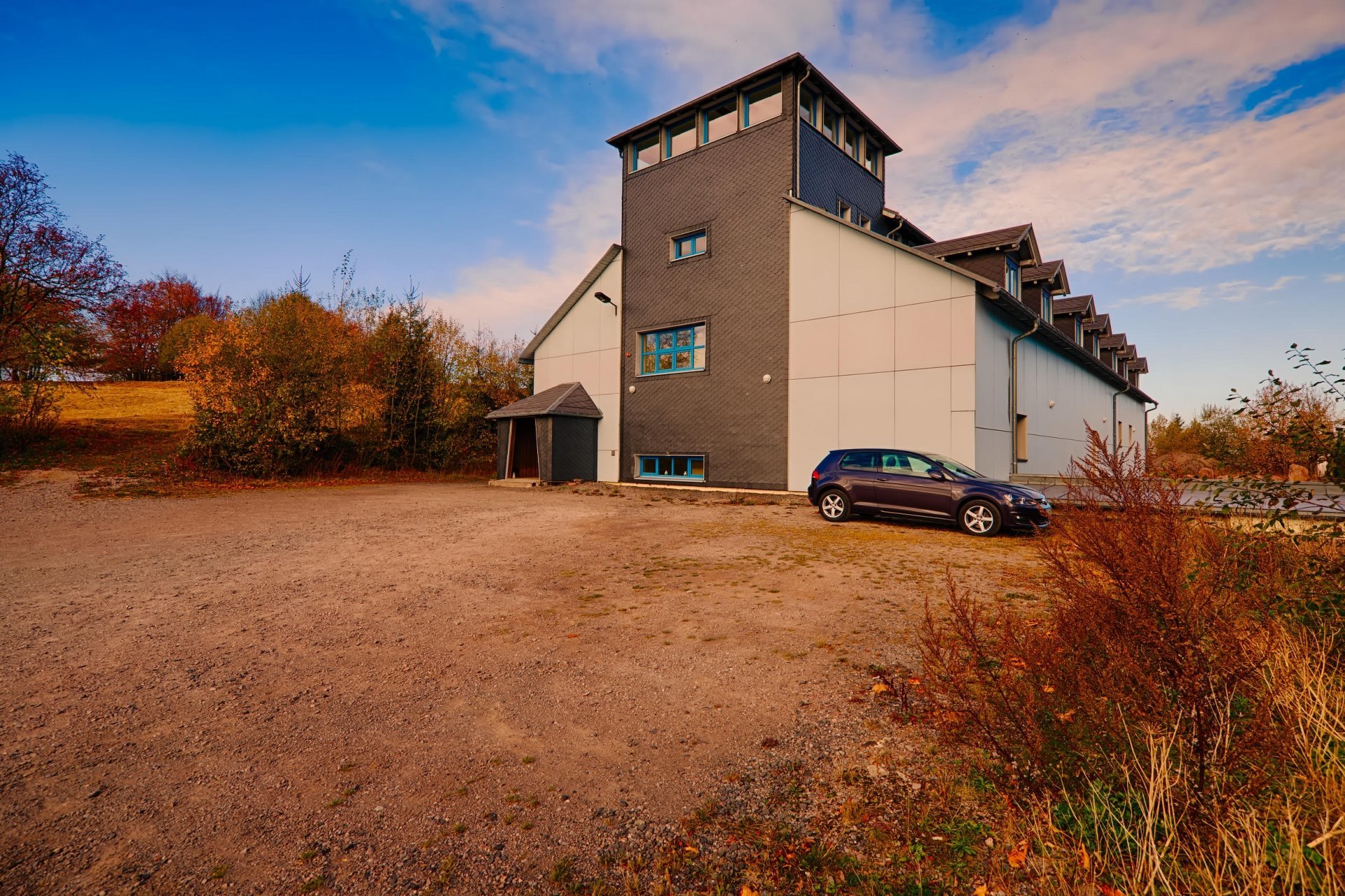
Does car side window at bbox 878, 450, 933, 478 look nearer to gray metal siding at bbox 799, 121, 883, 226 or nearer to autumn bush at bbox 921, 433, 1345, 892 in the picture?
autumn bush at bbox 921, 433, 1345, 892

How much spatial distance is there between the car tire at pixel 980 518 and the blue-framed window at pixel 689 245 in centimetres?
1137

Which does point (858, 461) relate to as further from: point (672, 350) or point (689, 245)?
point (689, 245)

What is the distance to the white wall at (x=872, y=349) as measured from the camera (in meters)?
13.1

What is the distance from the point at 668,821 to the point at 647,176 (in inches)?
Result: 782

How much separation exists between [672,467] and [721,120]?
35.9 feet

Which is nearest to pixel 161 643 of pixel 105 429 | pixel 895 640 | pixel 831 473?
pixel 895 640

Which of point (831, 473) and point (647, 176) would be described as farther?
point (647, 176)

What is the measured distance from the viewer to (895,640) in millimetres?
4801

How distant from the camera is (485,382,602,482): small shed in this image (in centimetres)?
1938

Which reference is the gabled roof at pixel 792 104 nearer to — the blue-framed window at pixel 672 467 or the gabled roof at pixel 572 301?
the gabled roof at pixel 572 301

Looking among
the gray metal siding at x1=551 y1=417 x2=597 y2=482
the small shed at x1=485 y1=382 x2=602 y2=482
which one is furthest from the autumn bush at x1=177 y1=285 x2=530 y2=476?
the gray metal siding at x1=551 y1=417 x2=597 y2=482

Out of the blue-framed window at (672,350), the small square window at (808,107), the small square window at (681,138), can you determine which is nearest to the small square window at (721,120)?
the small square window at (681,138)

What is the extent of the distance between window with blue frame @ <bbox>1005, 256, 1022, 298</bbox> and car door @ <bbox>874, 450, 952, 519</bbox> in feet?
21.3

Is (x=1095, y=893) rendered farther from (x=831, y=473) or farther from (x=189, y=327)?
(x=189, y=327)
